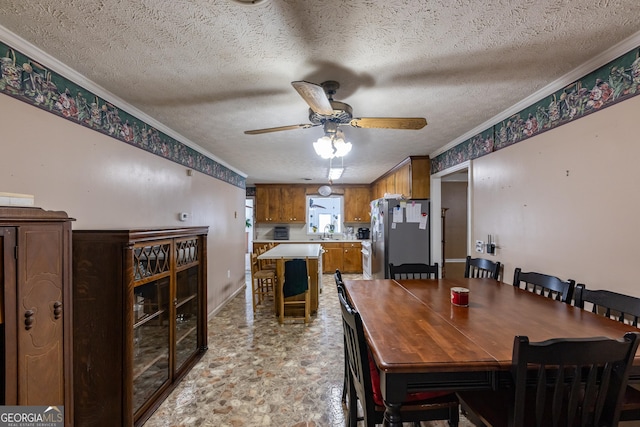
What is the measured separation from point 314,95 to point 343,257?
5391mm

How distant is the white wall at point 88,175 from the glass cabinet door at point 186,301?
0.46m

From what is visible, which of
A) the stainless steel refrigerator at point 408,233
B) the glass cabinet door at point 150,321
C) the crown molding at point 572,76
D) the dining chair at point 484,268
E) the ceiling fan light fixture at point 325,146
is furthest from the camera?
the stainless steel refrigerator at point 408,233

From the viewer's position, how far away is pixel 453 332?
1356 millimetres

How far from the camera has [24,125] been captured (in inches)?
59.6

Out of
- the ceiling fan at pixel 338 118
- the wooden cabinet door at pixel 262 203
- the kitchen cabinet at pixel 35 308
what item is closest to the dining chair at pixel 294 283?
the ceiling fan at pixel 338 118

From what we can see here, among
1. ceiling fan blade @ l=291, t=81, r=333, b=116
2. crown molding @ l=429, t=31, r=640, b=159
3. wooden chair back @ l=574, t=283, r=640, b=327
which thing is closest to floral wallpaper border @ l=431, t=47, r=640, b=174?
crown molding @ l=429, t=31, r=640, b=159

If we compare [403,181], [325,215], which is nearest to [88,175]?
[403,181]

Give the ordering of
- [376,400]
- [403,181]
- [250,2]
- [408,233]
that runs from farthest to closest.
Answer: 1. [403,181]
2. [408,233]
3. [376,400]
4. [250,2]

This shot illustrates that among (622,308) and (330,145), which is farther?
(330,145)

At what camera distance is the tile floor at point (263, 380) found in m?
1.92

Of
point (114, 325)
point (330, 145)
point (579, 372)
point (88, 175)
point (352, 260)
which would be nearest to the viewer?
point (579, 372)

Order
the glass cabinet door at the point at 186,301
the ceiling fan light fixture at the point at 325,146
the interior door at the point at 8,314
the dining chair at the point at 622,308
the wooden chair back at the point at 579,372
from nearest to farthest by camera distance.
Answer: the wooden chair back at the point at 579,372, the interior door at the point at 8,314, the dining chair at the point at 622,308, the ceiling fan light fixture at the point at 325,146, the glass cabinet door at the point at 186,301

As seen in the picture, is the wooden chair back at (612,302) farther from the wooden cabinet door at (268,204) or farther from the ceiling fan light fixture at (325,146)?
the wooden cabinet door at (268,204)

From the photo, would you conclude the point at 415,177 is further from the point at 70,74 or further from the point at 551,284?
the point at 70,74
